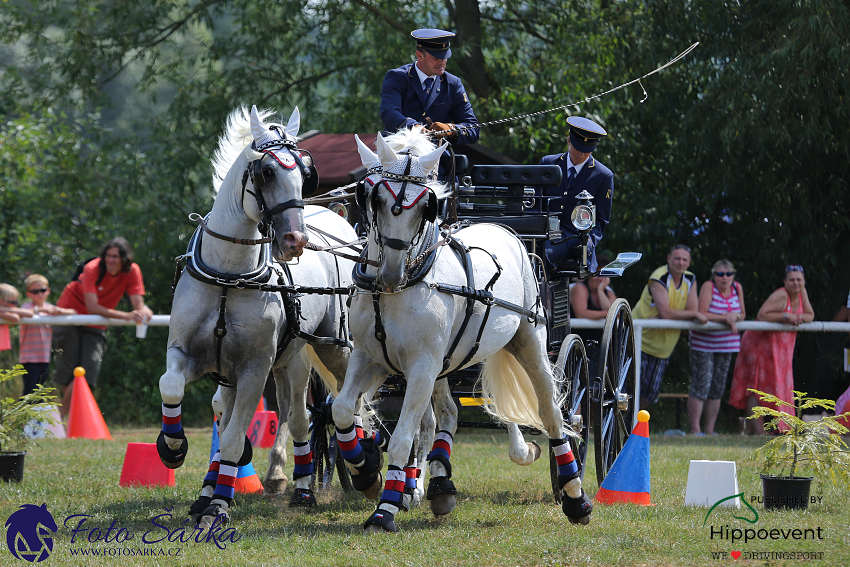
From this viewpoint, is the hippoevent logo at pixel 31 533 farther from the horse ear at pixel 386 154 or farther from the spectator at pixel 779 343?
the spectator at pixel 779 343

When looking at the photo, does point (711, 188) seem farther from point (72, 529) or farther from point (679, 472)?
point (72, 529)

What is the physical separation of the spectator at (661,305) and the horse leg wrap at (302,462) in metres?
5.02

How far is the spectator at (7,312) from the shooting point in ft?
30.4

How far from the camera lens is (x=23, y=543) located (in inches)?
→ 176

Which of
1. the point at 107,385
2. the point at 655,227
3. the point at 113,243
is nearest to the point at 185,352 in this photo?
the point at 113,243

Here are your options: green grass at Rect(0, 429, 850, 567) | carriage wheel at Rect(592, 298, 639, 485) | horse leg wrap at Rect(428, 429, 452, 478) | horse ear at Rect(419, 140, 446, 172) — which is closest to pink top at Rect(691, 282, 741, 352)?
green grass at Rect(0, 429, 850, 567)

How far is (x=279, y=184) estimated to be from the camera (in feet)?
15.6

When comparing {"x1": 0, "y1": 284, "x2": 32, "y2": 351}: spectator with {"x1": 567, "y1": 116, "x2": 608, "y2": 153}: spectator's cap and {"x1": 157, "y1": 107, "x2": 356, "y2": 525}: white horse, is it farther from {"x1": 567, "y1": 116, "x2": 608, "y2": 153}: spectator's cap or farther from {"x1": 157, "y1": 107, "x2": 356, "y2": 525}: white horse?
{"x1": 567, "y1": 116, "x2": 608, "y2": 153}: spectator's cap

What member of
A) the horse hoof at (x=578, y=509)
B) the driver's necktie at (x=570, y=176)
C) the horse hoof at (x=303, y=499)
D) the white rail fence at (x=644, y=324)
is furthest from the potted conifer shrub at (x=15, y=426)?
the driver's necktie at (x=570, y=176)

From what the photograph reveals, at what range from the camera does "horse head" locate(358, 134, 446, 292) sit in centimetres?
452

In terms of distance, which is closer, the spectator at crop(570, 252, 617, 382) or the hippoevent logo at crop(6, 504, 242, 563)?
the hippoevent logo at crop(6, 504, 242, 563)

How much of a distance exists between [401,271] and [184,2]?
418 inches

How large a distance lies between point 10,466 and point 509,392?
11.5 feet

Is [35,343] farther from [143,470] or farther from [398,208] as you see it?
[398,208]
